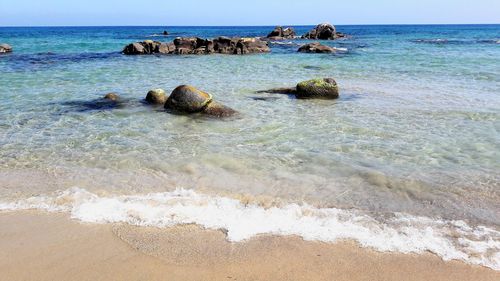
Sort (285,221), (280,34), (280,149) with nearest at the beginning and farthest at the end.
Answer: (285,221)
(280,149)
(280,34)

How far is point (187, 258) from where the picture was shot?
4.60m

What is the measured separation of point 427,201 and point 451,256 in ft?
5.18

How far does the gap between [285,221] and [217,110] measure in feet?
20.7

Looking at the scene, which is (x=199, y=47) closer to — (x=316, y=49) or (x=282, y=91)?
(x=316, y=49)

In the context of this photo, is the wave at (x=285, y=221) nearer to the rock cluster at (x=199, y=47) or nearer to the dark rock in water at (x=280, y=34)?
the rock cluster at (x=199, y=47)

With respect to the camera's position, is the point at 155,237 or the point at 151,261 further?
the point at 155,237

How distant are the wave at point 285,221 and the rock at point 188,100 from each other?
17.4 ft

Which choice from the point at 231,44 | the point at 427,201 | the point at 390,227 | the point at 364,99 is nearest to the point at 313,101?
the point at 364,99

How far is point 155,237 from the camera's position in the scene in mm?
5035

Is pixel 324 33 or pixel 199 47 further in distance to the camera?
pixel 324 33

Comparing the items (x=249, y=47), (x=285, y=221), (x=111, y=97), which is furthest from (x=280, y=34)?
(x=285, y=221)

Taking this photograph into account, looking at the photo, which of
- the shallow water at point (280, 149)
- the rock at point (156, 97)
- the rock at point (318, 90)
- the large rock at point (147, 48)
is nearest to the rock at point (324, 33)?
the large rock at point (147, 48)

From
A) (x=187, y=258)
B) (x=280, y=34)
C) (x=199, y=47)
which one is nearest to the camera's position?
(x=187, y=258)

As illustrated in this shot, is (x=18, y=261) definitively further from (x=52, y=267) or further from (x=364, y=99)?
(x=364, y=99)
